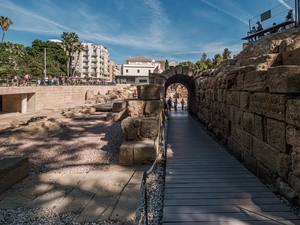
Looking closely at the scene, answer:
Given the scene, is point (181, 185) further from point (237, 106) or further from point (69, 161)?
point (69, 161)

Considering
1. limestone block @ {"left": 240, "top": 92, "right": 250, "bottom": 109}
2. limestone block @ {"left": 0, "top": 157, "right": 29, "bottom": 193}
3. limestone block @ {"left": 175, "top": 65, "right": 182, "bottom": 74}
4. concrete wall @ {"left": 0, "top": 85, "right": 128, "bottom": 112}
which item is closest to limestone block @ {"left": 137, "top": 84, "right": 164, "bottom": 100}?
limestone block @ {"left": 240, "top": 92, "right": 250, "bottom": 109}

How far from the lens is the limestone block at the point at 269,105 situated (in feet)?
11.0

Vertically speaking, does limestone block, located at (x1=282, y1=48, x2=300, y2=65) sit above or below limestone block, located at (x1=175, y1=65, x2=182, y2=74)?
below

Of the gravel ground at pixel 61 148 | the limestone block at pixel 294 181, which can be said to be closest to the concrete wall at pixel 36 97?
the gravel ground at pixel 61 148

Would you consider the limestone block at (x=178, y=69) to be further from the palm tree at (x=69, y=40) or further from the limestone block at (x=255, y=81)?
the palm tree at (x=69, y=40)

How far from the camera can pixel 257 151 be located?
13.6ft

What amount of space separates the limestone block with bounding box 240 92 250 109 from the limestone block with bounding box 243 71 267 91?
0.13 m

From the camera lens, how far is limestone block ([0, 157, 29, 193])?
3945mm

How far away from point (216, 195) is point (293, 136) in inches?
57.3

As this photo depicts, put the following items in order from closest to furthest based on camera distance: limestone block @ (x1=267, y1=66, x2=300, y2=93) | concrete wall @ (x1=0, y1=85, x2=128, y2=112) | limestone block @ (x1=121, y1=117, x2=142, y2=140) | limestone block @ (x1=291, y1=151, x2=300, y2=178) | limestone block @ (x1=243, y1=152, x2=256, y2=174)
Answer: limestone block @ (x1=291, y1=151, x2=300, y2=178)
limestone block @ (x1=267, y1=66, x2=300, y2=93)
limestone block @ (x1=243, y1=152, x2=256, y2=174)
limestone block @ (x1=121, y1=117, x2=142, y2=140)
concrete wall @ (x1=0, y1=85, x2=128, y2=112)

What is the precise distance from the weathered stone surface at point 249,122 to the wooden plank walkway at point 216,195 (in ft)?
2.76

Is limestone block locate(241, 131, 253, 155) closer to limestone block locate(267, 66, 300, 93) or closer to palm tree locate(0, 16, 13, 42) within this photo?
limestone block locate(267, 66, 300, 93)

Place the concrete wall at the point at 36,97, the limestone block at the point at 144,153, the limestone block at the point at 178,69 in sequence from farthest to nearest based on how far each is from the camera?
the concrete wall at the point at 36,97
the limestone block at the point at 178,69
the limestone block at the point at 144,153

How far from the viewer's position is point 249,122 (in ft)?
14.9
